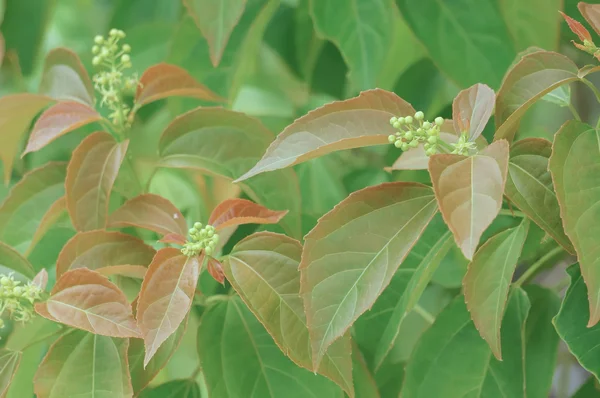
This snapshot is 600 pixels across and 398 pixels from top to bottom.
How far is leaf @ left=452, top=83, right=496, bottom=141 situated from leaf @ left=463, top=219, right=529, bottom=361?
7 centimetres

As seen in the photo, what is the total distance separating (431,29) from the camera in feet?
2.10

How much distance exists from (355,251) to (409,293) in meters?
0.12

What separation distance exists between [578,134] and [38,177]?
409mm

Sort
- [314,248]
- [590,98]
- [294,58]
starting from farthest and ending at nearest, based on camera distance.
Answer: [590,98] → [294,58] → [314,248]

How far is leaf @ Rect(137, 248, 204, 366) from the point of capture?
1.30ft

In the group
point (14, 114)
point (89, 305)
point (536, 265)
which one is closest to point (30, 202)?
point (14, 114)

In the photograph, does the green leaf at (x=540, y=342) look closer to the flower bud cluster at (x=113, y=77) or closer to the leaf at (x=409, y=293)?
Result: the leaf at (x=409, y=293)

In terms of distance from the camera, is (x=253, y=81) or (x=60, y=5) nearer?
(x=253, y=81)

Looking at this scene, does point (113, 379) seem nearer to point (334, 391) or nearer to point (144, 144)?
point (334, 391)

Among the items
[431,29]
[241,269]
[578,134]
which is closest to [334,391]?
[241,269]

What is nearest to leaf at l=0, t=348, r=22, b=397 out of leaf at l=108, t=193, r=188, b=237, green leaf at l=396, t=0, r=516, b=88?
leaf at l=108, t=193, r=188, b=237

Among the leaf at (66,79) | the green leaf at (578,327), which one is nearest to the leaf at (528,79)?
the green leaf at (578,327)

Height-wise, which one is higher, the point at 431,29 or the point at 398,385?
the point at 431,29

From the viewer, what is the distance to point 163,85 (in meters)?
0.55
